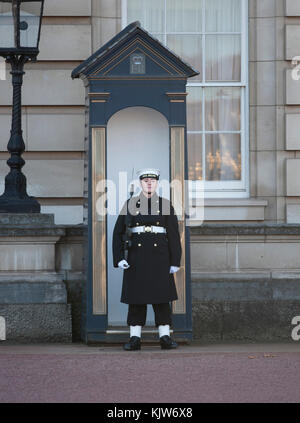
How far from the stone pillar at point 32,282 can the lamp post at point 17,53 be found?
176mm

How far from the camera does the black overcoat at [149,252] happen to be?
30.1 ft

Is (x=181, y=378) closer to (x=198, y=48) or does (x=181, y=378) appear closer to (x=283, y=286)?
(x=283, y=286)

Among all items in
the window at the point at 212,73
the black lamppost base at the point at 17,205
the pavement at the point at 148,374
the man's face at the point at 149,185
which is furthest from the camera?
Result: the window at the point at 212,73

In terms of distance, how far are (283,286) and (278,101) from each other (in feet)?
6.89

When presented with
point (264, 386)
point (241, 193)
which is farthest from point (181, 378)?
point (241, 193)

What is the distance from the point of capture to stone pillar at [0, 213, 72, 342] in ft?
31.8

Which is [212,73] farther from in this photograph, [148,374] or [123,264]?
[148,374]

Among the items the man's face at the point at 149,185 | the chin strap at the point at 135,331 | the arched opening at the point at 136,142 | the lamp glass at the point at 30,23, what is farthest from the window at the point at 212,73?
the chin strap at the point at 135,331

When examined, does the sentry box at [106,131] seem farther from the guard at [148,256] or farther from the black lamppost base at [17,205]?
the black lamppost base at [17,205]

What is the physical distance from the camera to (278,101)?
36.7 feet

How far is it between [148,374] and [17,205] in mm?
2840

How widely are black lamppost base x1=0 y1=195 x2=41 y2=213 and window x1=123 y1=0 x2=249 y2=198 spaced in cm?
209

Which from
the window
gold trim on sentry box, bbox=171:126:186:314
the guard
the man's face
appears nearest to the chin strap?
the guard

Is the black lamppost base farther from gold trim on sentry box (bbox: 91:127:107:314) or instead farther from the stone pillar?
gold trim on sentry box (bbox: 91:127:107:314)
